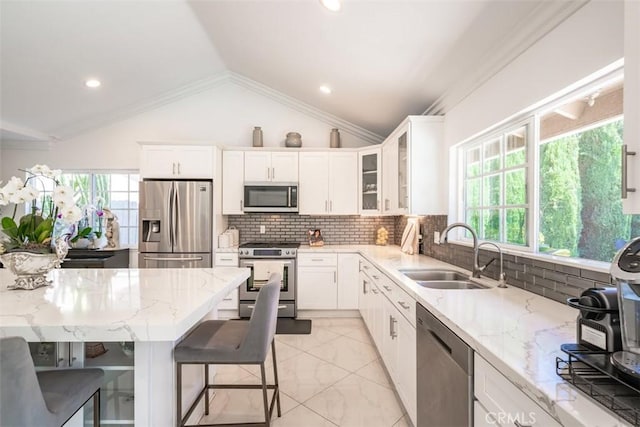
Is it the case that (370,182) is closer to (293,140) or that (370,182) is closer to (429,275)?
(293,140)

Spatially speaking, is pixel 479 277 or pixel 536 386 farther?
pixel 479 277

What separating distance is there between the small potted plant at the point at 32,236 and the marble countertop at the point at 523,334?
1899 millimetres

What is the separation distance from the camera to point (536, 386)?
0.77 meters

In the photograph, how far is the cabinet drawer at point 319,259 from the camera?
3891 mm

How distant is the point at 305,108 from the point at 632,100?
155 inches

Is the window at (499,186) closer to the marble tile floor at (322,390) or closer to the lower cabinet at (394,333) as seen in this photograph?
the lower cabinet at (394,333)

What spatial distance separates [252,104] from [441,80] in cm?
280

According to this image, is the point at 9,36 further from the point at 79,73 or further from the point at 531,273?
the point at 531,273

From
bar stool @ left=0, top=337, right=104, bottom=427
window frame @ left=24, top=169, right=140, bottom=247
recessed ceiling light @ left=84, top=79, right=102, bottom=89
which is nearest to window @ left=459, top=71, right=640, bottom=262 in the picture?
bar stool @ left=0, top=337, right=104, bottom=427

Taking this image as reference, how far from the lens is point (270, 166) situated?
4148 mm

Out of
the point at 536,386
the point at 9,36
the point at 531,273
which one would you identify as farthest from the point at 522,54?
the point at 9,36

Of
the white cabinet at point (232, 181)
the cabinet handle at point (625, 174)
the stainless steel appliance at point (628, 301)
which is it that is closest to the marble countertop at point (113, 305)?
the stainless steel appliance at point (628, 301)

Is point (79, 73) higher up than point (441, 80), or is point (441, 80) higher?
point (79, 73)

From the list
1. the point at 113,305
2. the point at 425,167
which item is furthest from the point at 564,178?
the point at 113,305
